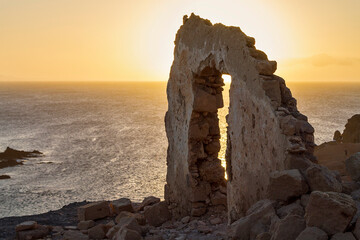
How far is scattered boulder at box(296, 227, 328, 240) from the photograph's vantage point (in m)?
3.73

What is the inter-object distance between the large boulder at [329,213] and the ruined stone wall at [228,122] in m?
1.28

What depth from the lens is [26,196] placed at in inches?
754

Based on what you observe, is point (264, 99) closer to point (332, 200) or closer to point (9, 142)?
point (332, 200)

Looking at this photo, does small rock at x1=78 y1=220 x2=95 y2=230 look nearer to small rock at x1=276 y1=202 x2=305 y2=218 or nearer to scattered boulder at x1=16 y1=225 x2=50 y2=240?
scattered boulder at x1=16 y1=225 x2=50 y2=240

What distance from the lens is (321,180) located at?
466cm

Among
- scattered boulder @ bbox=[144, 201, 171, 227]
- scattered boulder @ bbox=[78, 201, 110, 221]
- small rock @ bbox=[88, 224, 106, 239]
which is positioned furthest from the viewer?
scattered boulder @ bbox=[78, 201, 110, 221]

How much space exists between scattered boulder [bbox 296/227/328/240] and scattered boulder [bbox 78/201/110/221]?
7.95 meters

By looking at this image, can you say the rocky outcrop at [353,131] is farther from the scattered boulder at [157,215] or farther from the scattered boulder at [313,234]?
the scattered boulder at [313,234]

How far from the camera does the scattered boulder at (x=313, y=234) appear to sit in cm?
373

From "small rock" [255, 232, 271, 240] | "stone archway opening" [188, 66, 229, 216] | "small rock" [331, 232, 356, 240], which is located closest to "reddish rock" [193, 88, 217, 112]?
"stone archway opening" [188, 66, 229, 216]

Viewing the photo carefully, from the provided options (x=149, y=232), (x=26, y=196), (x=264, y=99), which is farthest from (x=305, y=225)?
(x=26, y=196)

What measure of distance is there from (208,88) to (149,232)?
132 inches

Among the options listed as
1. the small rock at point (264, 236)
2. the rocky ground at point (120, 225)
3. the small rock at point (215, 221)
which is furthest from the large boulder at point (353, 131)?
the small rock at point (264, 236)

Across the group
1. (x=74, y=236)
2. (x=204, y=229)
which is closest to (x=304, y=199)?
(x=204, y=229)
